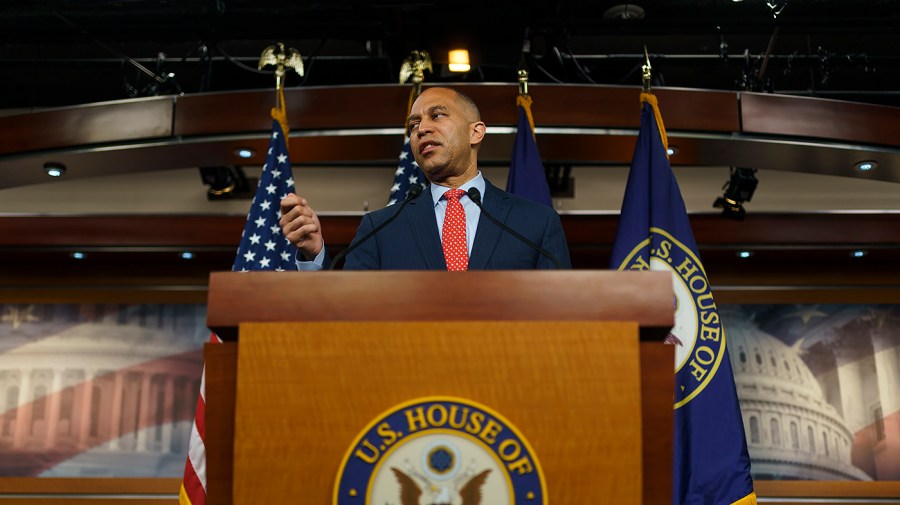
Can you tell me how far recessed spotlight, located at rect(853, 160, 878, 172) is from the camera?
15.6ft

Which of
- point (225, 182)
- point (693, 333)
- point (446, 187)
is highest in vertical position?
point (225, 182)

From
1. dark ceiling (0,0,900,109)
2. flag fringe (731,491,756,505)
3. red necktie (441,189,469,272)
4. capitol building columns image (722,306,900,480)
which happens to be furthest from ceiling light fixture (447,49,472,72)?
capitol building columns image (722,306,900,480)


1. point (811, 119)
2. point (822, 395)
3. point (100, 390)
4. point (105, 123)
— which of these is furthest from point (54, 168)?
point (822, 395)

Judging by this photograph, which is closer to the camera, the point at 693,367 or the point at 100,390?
the point at 693,367

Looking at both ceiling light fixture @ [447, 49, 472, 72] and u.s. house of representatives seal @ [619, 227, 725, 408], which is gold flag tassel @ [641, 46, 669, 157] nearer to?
u.s. house of representatives seal @ [619, 227, 725, 408]

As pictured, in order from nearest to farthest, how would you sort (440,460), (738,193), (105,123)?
(440,460) → (105,123) → (738,193)

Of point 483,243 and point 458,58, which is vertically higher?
point 458,58

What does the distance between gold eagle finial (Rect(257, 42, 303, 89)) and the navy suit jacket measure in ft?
6.53

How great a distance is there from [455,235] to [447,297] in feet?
2.75

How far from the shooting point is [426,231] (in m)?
2.24

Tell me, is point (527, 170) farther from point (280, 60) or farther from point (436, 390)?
point (436, 390)

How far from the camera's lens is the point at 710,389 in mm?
3465

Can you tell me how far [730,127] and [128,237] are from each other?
3850 mm

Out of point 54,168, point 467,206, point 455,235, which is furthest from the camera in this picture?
point 54,168
